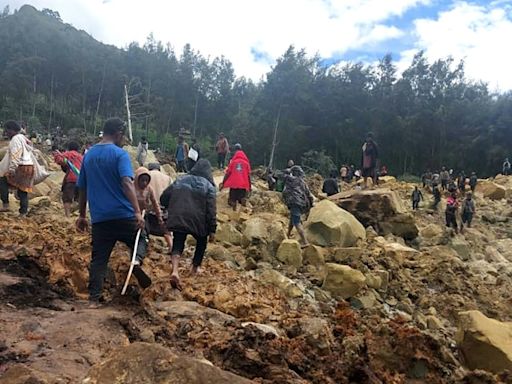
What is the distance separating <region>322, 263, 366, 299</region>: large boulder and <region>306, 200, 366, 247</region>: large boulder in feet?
7.45

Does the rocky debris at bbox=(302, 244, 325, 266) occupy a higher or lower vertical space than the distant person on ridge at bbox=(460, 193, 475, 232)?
lower

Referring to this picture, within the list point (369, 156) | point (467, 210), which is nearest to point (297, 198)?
point (369, 156)

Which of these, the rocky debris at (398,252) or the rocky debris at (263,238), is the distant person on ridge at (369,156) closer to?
the rocky debris at (398,252)

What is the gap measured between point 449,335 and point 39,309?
4500 mm

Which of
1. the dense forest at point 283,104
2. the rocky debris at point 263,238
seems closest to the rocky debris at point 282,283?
the rocky debris at point 263,238

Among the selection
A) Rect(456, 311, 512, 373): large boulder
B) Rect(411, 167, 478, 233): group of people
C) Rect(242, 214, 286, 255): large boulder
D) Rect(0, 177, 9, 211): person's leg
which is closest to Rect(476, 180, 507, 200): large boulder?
Rect(411, 167, 478, 233): group of people

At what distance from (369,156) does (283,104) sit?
27.5m

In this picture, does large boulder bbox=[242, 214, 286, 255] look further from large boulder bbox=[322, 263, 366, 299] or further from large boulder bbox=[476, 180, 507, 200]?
large boulder bbox=[476, 180, 507, 200]

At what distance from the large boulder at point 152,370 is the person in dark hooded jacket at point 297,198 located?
6.67 meters

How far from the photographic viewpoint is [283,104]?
40062 mm

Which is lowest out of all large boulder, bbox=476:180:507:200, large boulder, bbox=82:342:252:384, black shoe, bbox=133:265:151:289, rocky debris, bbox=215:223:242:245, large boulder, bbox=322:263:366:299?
large boulder, bbox=322:263:366:299

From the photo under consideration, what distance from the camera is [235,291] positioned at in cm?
547

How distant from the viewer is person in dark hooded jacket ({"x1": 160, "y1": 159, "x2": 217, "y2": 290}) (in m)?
5.50

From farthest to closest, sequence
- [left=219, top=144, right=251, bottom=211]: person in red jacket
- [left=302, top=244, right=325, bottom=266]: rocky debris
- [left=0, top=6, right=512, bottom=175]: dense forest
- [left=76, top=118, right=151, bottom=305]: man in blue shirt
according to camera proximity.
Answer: [left=0, top=6, right=512, bottom=175]: dense forest → [left=219, top=144, right=251, bottom=211]: person in red jacket → [left=302, top=244, right=325, bottom=266]: rocky debris → [left=76, top=118, right=151, bottom=305]: man in blue shirt
